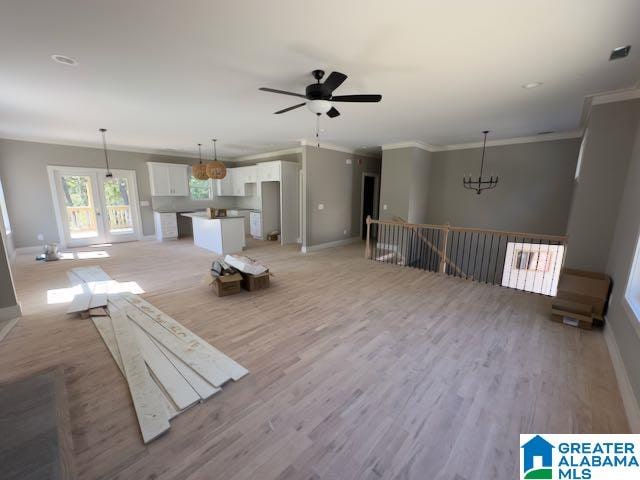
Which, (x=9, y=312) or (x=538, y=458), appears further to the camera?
(x=9, y=312)

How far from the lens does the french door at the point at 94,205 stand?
21.7ft

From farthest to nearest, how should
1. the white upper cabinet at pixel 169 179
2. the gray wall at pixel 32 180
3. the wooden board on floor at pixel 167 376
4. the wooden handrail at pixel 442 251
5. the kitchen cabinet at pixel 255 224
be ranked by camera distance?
the kitchen cabinet at pixel 255 224 → the white upper cabinet at pixel 169 179 → the gray wall at pixel 32 180 → the wooden handrail at pixel 442 251 → the wooden board on floor at pixel 167 376

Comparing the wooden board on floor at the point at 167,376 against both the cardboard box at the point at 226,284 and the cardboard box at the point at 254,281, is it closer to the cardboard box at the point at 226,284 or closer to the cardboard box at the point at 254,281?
the cardboard box at the point at 226,284

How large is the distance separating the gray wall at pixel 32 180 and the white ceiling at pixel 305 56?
93.6 inches

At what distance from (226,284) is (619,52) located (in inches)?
191

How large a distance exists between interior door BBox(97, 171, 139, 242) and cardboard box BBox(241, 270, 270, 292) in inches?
229

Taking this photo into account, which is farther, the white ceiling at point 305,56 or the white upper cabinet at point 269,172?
the white upper cabinet at point 269,172

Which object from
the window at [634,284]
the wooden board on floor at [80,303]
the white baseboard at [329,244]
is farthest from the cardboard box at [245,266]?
the window at [634,284]

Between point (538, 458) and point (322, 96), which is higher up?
point (322, 96)

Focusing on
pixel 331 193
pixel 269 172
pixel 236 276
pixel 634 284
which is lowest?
pixel 236 276

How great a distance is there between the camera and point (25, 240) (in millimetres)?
6164

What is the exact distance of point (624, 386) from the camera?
201cm

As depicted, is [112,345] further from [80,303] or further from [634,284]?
[634,284]

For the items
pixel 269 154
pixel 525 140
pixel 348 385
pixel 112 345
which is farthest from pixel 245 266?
pixel 525 140
